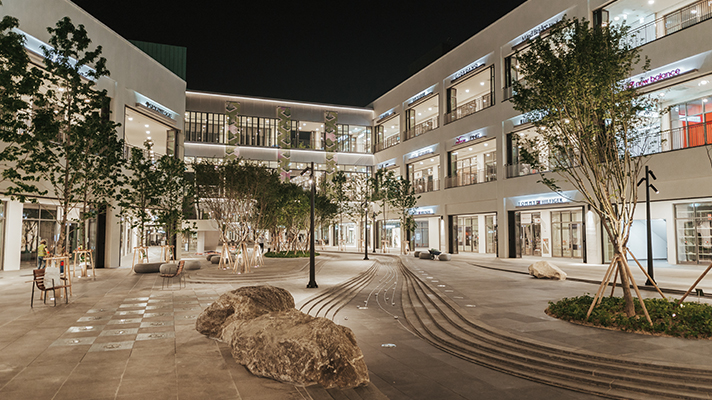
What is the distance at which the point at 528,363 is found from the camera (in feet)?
21.4

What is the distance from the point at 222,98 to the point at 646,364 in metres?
45.7

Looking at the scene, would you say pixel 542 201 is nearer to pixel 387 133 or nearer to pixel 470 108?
pixel 470 108

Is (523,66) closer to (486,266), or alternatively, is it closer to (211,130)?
(486,266)

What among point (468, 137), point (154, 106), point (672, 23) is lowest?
point (468, 137)

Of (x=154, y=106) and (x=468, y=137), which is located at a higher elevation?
(x=154, y=106)

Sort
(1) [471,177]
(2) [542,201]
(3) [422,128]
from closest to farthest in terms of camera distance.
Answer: (2) [542,201] < (1) [471,177] < (3) [422,128]

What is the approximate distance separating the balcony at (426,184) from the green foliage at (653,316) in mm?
28520

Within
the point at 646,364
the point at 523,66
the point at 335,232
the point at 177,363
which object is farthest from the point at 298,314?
the point at 335,232

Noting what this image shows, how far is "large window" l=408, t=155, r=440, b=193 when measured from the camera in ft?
127

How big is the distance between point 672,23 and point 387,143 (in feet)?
97.8

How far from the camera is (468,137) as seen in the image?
32.7 metres

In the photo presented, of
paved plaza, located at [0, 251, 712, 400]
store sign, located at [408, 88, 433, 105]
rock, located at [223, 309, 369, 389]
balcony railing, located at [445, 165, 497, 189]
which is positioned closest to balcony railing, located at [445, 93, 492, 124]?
store sign, located at [408, 88, 433, 105]

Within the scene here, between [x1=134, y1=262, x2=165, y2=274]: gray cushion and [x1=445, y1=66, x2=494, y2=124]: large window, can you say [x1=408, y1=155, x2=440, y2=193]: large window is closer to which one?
[x1=445, y1=66, x2=494, y2=124]: large window

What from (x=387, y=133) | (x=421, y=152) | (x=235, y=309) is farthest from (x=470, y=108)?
(x=235, y=309)
